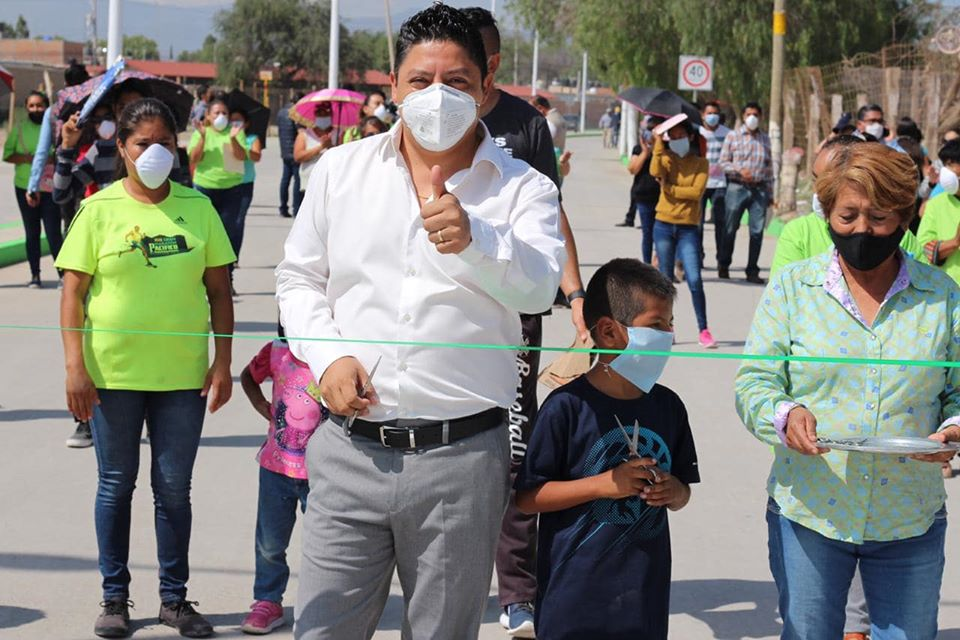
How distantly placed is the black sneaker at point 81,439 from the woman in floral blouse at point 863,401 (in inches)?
199

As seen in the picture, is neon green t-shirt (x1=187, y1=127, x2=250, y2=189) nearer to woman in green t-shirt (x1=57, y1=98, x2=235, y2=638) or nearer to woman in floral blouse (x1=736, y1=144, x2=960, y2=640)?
woman in green t-shirt (x1=57, y1=98, x2=235, y2=638)

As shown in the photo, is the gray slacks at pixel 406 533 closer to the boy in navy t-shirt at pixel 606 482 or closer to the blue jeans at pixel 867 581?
the boy in navy t-shirt at pixel 606 482

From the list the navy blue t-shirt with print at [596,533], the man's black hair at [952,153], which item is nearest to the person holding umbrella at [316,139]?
the man's black hair at [952,153]

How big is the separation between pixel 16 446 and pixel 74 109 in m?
2.04

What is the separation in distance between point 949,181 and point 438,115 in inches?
204

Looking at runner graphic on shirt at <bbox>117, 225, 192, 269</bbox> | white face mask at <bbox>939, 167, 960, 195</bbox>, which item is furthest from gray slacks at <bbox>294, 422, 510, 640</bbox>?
white face mask at <bbox>939, 167, 960, 195</bbox>

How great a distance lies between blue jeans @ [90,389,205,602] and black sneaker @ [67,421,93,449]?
296 cm

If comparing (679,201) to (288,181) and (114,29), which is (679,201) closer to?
(114,29)

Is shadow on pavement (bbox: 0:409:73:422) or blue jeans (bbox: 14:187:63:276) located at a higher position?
blue jeans (bbox: 14:187:63:276)

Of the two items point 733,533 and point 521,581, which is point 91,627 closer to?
point 521,581

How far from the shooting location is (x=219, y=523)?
6434 mm

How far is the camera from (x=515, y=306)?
3.11 meters

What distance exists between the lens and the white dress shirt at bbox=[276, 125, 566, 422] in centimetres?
316

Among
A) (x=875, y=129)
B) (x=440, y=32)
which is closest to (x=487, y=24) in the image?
(x=440, y=32)
